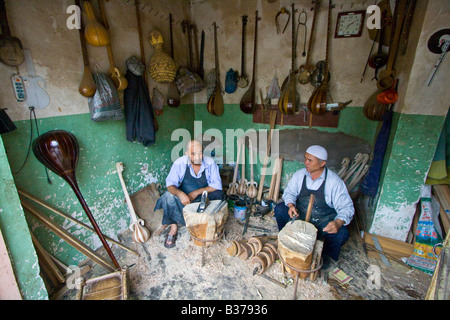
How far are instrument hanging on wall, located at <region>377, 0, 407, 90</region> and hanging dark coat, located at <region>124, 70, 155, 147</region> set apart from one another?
3.09m

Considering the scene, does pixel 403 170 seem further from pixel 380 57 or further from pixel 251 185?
pixel 251 185

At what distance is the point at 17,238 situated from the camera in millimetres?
1443

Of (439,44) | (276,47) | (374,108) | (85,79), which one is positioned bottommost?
(374,108)

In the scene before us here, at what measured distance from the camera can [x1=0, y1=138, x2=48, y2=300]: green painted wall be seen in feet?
4.45

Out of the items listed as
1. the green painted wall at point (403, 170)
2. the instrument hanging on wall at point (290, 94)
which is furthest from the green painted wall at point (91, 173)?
the green painted wall at point (403, 170)

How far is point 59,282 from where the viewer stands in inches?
83.3

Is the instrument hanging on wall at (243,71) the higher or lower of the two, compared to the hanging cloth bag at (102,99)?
higher

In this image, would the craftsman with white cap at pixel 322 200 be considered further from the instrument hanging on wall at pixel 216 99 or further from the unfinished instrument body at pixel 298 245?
the instrument hanging on wall at pixel 216 99

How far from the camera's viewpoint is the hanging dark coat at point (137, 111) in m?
2.75

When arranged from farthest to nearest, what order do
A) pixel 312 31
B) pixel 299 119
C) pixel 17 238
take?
1. pixel 299 119
2. pixel 312 31
3. pixel 17 238

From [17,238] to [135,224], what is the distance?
1446 millimetres

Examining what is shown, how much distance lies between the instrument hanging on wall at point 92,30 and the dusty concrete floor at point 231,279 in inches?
94.7

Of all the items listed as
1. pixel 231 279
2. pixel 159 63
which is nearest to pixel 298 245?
pixel 231 279

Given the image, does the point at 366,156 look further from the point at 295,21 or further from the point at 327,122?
the point at 295,21
